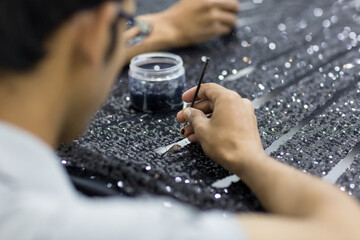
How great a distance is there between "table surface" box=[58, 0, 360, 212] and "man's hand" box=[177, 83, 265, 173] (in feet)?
0.12

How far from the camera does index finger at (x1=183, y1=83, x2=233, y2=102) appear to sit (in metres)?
0.93

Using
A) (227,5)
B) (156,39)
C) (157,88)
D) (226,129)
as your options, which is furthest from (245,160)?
(227,5)

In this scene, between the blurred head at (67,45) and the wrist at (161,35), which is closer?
the blurred head at (67,45)

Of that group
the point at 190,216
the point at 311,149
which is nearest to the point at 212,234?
the point at 190,216

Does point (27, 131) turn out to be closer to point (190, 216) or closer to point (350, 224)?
point (190, 216)

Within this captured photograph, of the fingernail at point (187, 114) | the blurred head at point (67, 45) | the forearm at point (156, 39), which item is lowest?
the forearm at point (156, 39)

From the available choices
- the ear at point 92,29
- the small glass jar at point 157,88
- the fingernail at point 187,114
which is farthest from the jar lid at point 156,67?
the ear at point 92,29

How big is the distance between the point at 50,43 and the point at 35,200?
0.61ft

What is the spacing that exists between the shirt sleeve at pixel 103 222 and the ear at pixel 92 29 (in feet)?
0.60

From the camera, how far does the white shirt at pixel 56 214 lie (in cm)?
52

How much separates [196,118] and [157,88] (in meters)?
0.17

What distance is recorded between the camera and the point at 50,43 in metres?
0.56

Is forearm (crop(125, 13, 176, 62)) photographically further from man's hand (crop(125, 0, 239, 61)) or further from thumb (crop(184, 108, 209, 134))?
thumb (crop(184, 108, 209, 134))

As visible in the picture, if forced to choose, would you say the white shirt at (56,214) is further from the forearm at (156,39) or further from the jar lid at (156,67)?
the forearm at (156,39)
